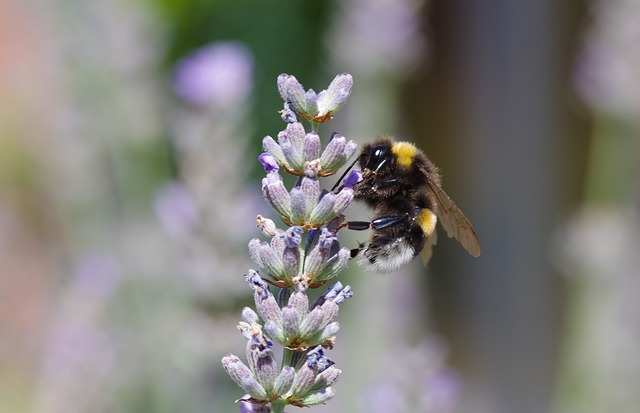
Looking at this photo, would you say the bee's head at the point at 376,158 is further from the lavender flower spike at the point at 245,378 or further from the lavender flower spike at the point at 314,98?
the lavender flower spike at the point at 245,378

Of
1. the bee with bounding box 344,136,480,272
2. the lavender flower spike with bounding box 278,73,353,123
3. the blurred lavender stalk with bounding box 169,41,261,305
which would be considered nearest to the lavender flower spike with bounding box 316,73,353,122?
the lavender flower spike with bounding box 278,73,353,123

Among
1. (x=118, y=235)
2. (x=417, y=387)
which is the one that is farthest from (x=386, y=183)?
(x=118, y=235)

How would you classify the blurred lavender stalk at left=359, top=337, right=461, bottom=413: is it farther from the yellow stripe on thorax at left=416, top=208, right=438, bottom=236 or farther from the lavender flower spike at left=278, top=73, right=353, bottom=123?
the lavender flower spike at left=278, top=73, right=353, bottom=123

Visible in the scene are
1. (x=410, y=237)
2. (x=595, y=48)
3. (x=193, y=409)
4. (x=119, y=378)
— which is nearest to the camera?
(x=410, y=237)

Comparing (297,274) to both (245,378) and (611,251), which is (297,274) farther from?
(611,251)

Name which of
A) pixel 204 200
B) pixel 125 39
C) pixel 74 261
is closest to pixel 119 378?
pixel 74 261

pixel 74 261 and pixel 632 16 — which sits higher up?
pixel 632 16

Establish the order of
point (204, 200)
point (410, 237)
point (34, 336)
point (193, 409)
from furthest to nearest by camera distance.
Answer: point (34, 336) → point (193, 409) → point (204, 200) → point (410, 237)

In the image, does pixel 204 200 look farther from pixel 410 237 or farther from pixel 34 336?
pixel 34 336
